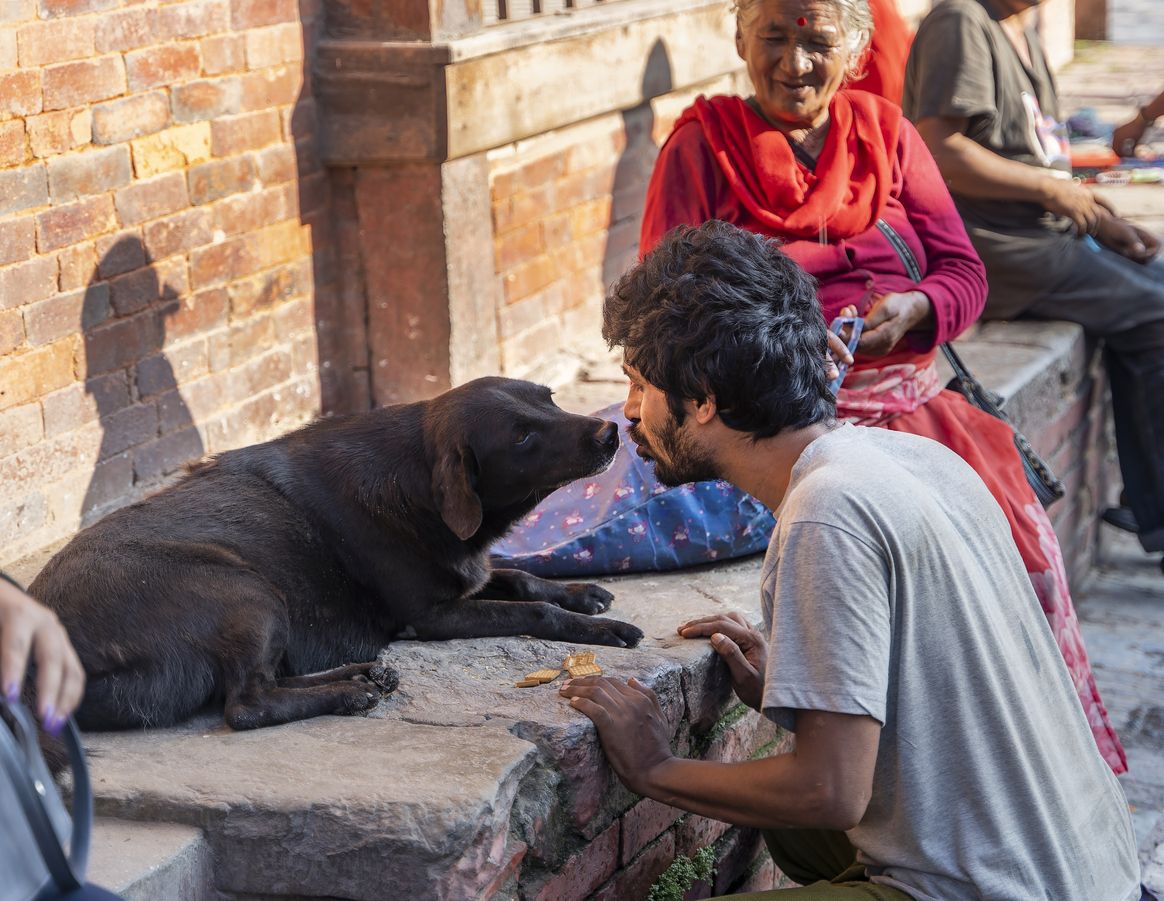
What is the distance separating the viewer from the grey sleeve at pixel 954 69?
18.1 ft

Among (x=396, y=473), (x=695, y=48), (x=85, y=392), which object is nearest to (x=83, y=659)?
(x=396, y=473)

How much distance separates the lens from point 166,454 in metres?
4.53

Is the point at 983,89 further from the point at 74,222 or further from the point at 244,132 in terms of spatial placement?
the point at 74,222

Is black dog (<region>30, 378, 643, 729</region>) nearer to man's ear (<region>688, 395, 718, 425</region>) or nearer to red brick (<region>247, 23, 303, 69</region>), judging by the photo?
man's ear (<region>688, 395, 718, 425</region>)

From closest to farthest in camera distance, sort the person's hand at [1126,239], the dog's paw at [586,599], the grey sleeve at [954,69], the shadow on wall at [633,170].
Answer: the dog's paw at [586,599] < the grey sleeve at [954,69] < the person's hand at [1126,239] < the shadow on wall at [633,170]

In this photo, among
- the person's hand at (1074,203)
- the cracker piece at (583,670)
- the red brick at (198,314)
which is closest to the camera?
the cracker piece at (583,670)

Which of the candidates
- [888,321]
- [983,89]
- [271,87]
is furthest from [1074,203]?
[271,87]

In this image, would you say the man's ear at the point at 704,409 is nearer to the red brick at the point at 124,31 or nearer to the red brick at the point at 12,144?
the red brick at the point at 12,144

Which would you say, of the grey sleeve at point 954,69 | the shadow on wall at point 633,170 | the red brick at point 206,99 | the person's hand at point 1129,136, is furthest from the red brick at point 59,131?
the person's hand at point 1129,136

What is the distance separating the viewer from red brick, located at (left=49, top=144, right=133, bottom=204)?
4023 millimetres

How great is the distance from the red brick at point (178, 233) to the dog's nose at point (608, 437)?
172 centimetres

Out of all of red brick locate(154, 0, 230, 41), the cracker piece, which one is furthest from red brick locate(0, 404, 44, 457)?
the cracker piece

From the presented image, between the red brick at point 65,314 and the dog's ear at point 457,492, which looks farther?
the red brick at point 65,314

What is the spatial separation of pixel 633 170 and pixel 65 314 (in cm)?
312
